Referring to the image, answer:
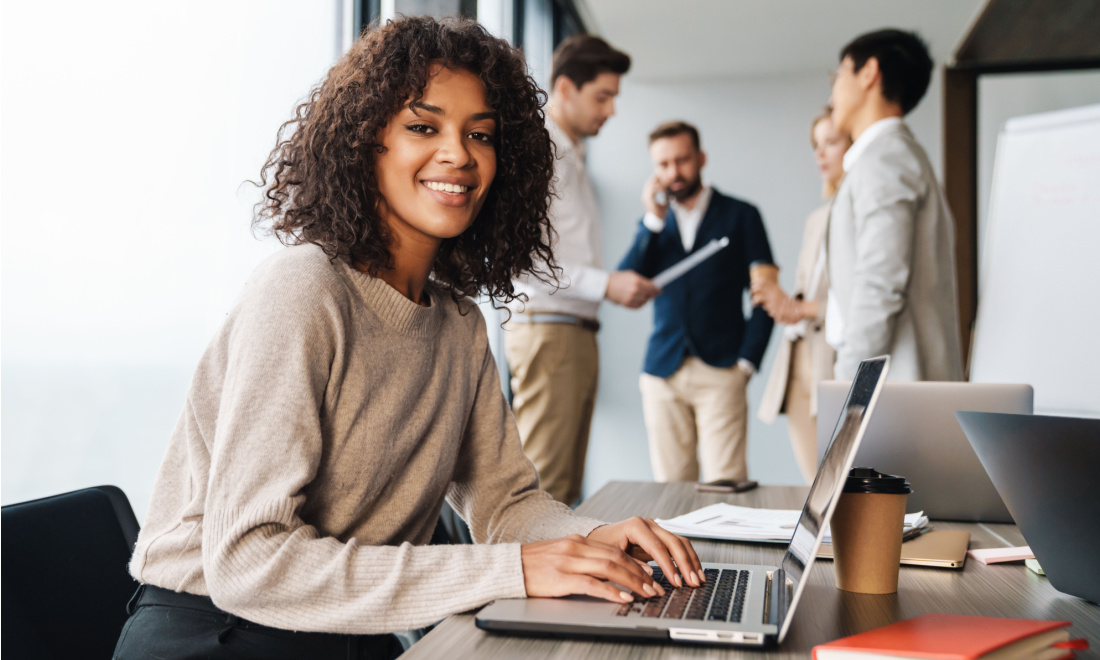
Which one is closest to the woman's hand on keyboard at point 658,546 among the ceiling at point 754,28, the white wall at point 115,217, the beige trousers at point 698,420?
the white wall at point 115,217

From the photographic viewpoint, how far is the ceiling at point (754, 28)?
13.4 feet

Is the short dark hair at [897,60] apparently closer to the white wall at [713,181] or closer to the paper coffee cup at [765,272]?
the paper coffee cup at [765,272]

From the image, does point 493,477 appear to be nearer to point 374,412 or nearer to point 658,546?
point 374,412

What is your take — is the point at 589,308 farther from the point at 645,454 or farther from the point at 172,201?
the point at 645,454

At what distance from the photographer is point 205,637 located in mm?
899

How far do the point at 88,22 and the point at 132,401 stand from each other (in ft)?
1.99

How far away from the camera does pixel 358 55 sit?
117 centimetres

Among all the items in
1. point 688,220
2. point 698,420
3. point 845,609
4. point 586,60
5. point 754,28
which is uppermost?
point 754,28

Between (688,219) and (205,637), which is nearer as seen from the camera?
(205,637)

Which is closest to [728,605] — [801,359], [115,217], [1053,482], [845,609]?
[845,609]

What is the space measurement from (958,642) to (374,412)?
0.65m

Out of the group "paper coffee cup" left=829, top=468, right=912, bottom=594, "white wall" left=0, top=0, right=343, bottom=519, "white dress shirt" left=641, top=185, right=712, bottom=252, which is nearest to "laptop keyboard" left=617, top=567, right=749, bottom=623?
"paper coffee cup" left=829, top=468, right=912, bottom=594

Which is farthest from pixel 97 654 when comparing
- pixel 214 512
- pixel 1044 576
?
pixel 1044 576

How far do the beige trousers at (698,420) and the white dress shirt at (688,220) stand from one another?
540 mm
